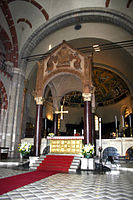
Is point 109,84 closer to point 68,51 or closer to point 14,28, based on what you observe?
point 68,51

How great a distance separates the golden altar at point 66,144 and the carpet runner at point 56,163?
764 mm

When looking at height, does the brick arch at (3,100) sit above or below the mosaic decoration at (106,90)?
below

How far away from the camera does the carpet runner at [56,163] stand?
8328 mm

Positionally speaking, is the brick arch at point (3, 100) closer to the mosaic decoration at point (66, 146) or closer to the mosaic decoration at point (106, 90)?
the mosaic decoration at point (66, 146)

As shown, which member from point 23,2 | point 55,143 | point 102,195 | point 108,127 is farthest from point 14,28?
point 108,127

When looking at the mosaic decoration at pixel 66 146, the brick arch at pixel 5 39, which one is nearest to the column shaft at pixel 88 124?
the mosaic decoration at pixel 66 146

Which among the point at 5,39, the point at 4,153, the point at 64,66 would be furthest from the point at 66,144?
the point at 5,39

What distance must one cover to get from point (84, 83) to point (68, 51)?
9.89ft

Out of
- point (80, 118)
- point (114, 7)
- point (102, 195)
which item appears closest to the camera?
point (102, 195)

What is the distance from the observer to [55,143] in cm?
1080

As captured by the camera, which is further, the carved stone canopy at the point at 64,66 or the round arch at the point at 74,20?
the round arch at the point at 74,20

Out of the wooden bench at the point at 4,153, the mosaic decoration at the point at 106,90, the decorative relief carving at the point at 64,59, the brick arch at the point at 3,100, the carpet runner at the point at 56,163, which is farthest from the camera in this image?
the mosaic decoration at the point at 106,90

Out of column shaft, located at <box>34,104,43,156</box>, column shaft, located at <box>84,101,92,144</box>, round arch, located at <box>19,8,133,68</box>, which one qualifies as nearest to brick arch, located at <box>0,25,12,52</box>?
round arch, located at <box>19,8,133,68</box>

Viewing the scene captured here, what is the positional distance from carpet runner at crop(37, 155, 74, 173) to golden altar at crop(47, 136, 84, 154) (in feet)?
2.51
